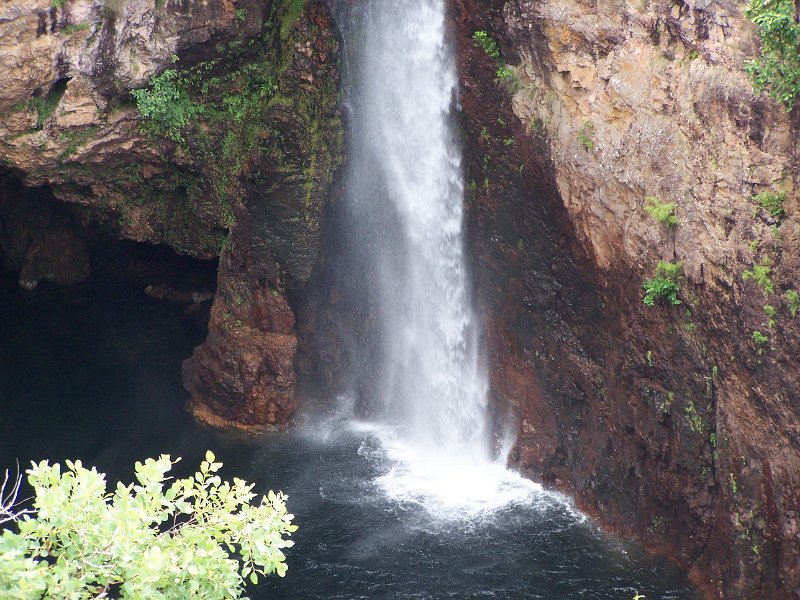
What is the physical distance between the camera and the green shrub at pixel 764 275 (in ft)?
51.0

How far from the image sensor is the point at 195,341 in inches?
1081

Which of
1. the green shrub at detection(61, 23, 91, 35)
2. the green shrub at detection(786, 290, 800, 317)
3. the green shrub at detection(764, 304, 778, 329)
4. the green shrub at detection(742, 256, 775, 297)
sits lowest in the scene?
the green shrub at detection(764, 304, 778, 329)

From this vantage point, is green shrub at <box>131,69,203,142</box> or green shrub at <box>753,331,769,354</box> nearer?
green shrub at <box>753,331,769,354</box>

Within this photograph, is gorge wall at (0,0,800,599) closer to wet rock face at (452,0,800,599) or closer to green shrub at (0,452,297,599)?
wet rock face at (452,0,800,599)

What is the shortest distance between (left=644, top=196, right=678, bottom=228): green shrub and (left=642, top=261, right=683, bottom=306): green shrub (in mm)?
807

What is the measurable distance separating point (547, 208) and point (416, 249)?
4.35 meters

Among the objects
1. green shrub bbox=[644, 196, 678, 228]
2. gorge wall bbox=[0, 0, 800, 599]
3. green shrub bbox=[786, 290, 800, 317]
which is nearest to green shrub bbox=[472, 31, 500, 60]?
gorge wall bbox=[0, 0, 800, 599]

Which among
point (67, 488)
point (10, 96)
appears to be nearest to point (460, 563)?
point (67, 488)

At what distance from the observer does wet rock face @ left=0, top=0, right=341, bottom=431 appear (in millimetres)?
20219

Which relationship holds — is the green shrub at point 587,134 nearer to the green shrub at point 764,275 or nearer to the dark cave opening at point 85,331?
the green shrub at point 764,275

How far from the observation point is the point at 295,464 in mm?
21594

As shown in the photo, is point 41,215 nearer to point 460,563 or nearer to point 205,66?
point 205,66

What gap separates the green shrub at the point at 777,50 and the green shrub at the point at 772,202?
146cm

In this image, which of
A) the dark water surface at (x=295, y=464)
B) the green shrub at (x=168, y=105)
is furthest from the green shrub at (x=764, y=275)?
the green shrub at (x=168, y=105)
